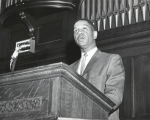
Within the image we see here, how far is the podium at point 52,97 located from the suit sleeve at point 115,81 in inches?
10.8

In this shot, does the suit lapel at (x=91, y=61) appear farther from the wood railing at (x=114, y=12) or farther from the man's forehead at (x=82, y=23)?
the wood railing at (x=114, y=12)

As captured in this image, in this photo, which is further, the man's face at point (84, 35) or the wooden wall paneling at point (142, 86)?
the wooden wall paneling at point (142, 86)

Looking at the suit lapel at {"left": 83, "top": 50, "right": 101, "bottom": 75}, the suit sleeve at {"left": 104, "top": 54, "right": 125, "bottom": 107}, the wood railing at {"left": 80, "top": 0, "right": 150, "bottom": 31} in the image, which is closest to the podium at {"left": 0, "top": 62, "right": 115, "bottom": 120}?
the suit sleeve at {"left": 104, "top": 54, "right": 125, "bottom": 107}

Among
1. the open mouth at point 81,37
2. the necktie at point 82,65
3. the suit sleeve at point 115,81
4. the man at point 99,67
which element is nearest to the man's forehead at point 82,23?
the man at point 99,67

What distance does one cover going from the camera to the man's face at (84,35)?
3387mm

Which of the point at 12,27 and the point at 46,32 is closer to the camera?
the point at 46,32

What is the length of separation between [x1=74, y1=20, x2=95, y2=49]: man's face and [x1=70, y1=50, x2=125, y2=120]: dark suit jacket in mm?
174

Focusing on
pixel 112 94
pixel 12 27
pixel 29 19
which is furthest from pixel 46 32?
pixel 112 94

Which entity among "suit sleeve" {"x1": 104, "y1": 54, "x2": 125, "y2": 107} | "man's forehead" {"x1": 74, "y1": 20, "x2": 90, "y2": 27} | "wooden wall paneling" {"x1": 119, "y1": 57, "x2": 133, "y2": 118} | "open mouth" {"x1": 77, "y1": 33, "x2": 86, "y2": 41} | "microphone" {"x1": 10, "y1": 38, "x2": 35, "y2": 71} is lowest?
"wooden wall paneling" {"x1": 119, "y1": 57, "x2": 133, "y2": 118}

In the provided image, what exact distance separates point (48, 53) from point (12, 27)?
102cm

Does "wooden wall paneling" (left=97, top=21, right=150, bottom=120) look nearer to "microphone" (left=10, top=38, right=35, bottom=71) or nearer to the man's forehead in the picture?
the man's forehead

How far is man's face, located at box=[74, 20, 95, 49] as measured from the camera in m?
3.39

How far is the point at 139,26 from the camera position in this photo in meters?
4.17

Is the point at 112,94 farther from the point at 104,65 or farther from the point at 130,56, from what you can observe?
the point at 130,56
